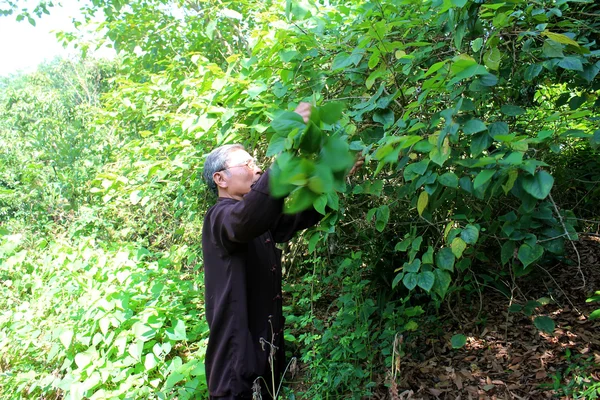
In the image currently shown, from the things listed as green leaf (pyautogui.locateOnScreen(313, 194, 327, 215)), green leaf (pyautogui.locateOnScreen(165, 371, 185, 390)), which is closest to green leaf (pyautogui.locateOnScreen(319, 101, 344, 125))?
green leaf (pyautogui.locateOnScreen(313, 194, 327, 215))

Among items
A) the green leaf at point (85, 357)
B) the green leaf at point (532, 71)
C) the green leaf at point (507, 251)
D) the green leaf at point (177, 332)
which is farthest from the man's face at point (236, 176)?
the green leaf at point (85, 357)

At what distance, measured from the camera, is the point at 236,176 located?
230 cm

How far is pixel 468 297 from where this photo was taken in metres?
3.41

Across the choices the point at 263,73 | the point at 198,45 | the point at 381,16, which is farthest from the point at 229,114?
the point at 198,45

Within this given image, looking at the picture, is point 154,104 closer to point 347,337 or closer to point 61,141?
point 347,337

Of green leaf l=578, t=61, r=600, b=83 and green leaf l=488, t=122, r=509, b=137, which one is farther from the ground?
green leaf l=488, t=122, r=509, b=137

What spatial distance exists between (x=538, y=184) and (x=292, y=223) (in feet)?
3.70

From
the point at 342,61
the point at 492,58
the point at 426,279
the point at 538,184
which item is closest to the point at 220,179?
the point at 342,61

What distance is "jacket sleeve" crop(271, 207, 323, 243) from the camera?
2246mm

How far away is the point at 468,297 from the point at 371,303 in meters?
0.84

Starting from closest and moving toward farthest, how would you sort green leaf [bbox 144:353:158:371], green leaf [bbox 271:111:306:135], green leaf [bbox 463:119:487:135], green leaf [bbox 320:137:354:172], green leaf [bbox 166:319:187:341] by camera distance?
green leaf [bbox 320:137:354:172]
green leaf [bbox 271:111:306:135]
green leaf [bbox 463:119:487:135]
green leaf [bbox 144:353:158:371]
green leaf [bbox 166:319:187:341]

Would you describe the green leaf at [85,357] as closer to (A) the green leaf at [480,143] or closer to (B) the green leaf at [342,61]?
(B) the green leaf at [342,61]

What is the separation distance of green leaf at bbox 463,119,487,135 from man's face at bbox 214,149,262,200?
3.35 feet

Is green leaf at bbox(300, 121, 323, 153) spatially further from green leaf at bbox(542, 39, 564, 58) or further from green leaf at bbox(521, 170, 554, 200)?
green leaf at bbox(542, 39, 564, 58)
